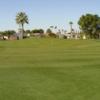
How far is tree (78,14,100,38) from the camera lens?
159 metres

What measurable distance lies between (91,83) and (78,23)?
148 m

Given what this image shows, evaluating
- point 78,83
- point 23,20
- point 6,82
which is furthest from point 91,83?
point 23,20

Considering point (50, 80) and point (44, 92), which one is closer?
point (44, 92)

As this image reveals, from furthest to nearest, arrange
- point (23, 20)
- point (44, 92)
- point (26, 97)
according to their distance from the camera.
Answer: point (23, 20) → point (44, 92) → point (26, 97)

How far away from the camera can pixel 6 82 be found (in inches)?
572

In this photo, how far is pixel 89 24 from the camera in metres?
162

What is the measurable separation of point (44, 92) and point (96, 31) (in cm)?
15265

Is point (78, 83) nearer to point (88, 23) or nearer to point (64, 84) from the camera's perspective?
point (64, 84)

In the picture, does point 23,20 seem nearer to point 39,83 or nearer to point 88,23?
point 88,23

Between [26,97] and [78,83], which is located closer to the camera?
[26,97]

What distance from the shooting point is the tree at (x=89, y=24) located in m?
159

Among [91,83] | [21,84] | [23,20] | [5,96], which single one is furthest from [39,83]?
[23,20]

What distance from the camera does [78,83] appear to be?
545 inches

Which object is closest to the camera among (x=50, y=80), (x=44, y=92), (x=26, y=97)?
(x=26, y=97)
